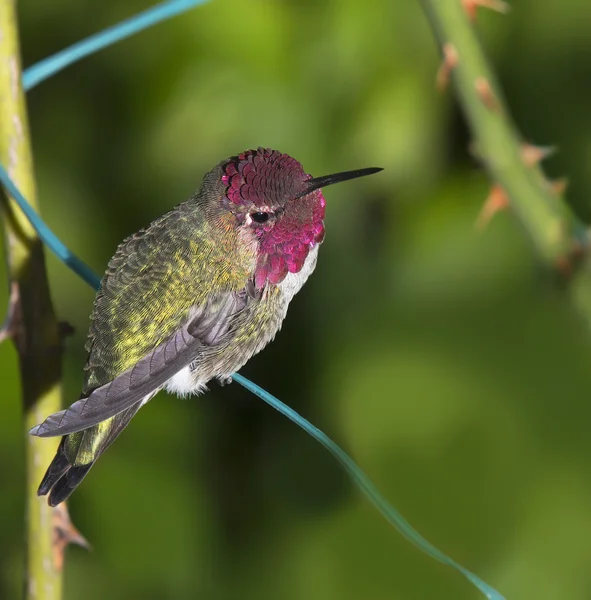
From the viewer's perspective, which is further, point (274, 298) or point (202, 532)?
point (202, 532)

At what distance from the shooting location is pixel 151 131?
2.67 metres

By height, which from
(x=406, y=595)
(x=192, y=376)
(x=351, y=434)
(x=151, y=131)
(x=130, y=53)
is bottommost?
(x=406, y=595)

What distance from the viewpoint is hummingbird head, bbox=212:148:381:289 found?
4.68 ft

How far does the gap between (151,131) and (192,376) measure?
1172 mm

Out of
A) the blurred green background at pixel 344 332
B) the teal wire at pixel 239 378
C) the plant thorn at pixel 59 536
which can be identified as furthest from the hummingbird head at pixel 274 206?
the blurred green background at pixel 344 332

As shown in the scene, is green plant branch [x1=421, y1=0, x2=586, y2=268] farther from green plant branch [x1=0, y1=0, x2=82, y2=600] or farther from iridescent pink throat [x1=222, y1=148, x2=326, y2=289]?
green plant branch [x1=0, y1=0, x2=82, y2=600]

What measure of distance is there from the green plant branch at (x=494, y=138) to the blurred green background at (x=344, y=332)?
1.14 m

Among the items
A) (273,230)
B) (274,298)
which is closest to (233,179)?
(273,230)

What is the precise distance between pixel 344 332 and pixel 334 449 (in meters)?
1.46

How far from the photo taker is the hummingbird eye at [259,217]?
150 cm

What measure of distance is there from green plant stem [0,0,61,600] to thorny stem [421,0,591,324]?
0.63 metres

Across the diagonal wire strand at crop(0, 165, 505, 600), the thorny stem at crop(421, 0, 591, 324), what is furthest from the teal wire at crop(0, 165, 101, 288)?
the thorny stem at crop(421, 0, 591, 324)

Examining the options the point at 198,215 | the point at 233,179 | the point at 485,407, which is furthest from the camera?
the point at 485,407

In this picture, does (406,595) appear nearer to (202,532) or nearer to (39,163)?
(202,532)
